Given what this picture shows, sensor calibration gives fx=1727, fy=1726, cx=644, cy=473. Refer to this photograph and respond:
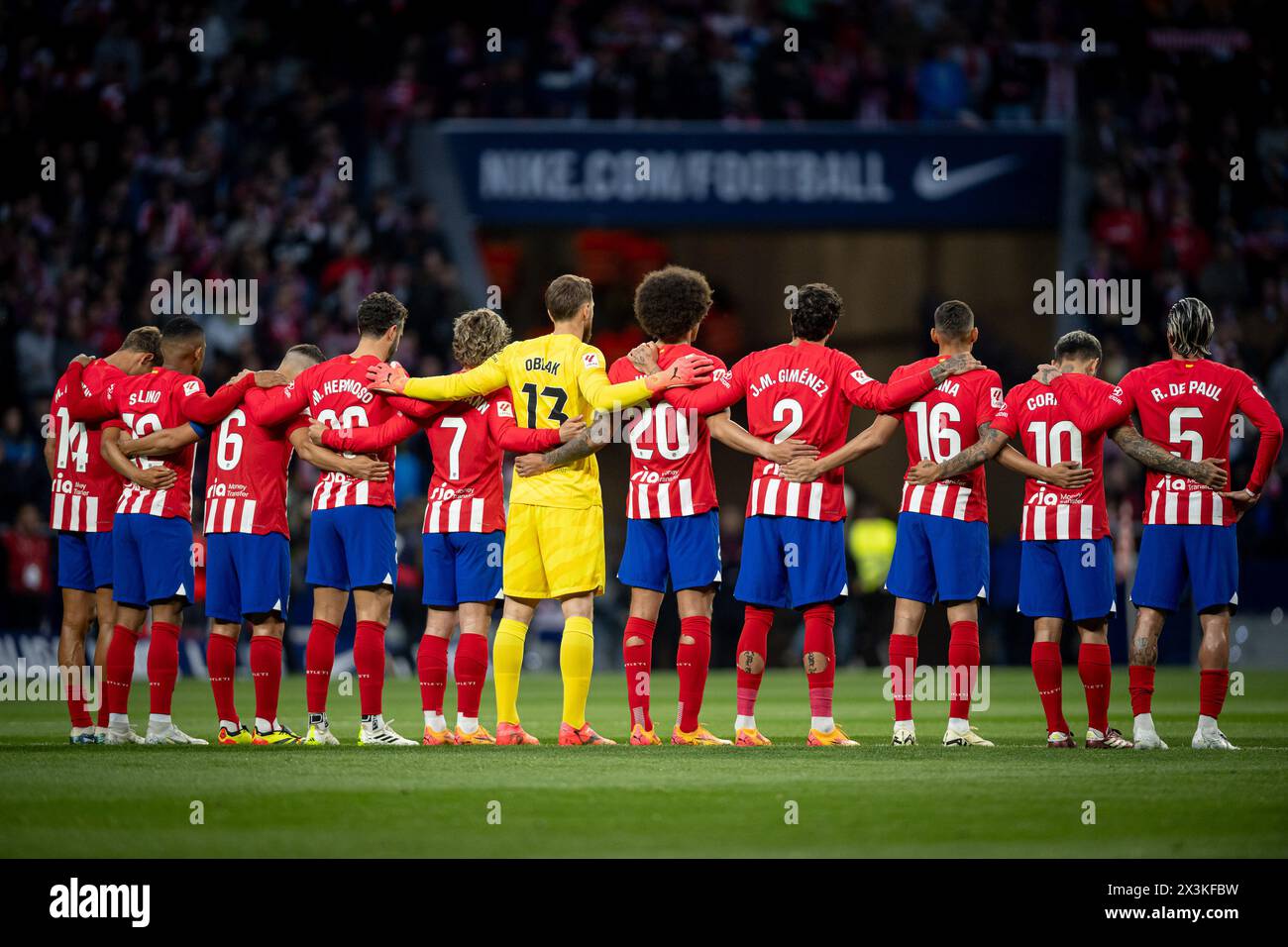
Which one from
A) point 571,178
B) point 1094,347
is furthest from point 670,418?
point 571,178

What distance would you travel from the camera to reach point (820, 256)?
76.5ft

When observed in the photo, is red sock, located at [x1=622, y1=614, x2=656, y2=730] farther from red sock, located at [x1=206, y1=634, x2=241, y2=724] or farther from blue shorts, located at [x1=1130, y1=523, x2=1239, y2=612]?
blue shorts, located at [x1=1130, y1=523, x2=1239, y2=612]

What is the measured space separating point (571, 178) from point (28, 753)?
1347 centimetres

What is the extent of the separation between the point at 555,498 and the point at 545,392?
610mm

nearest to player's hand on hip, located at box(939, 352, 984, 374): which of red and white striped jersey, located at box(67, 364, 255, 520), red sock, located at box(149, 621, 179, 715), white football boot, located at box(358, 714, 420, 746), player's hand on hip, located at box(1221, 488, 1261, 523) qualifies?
player's hand on hip, located at box(1221, 488, 1261, 523)

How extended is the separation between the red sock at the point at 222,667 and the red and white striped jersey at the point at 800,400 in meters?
3.08

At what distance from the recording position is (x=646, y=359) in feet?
32.9

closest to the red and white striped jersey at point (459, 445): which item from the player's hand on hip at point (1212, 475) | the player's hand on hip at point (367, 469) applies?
the player's hand on hip at point (367, 469)

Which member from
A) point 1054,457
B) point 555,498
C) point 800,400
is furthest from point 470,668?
point 1054,457

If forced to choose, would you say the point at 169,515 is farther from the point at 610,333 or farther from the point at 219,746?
the point at 610,333

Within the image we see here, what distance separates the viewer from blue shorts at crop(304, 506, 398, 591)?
395 inches

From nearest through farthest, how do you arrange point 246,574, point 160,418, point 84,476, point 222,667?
1. point 246,574
2. point 222,667
3. point 160,418
4. point 84,476

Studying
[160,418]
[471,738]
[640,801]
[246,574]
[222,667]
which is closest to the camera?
[640,801]

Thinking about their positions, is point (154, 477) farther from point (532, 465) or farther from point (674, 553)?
point (674, 553)
